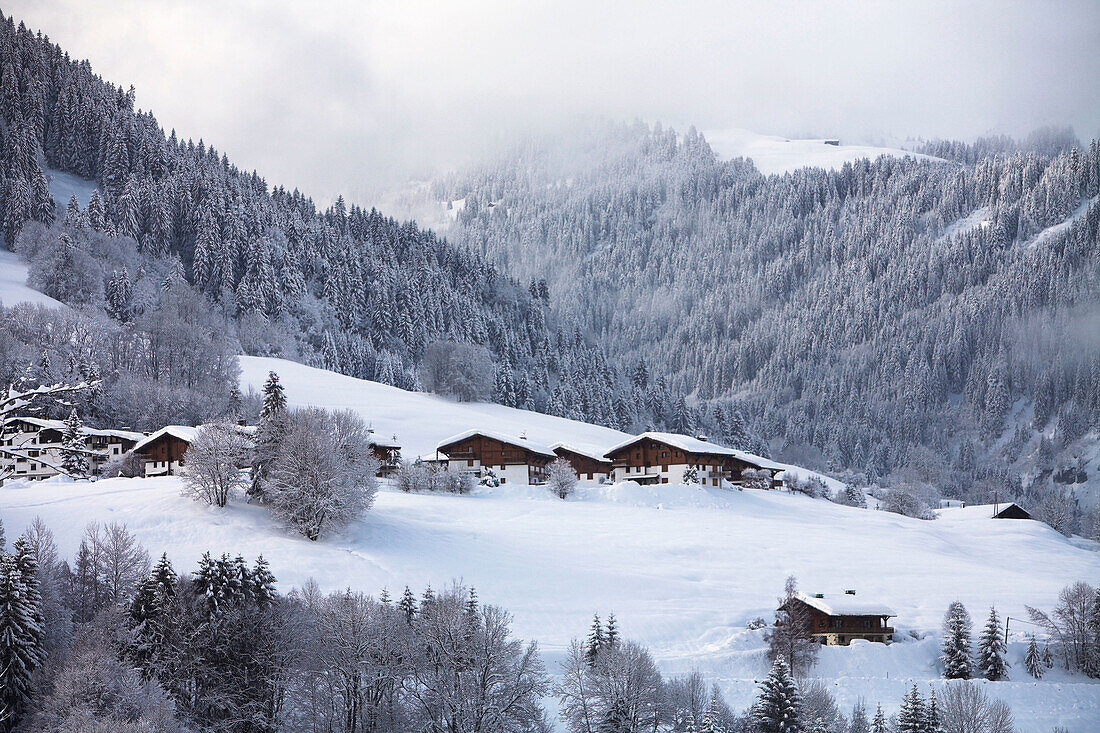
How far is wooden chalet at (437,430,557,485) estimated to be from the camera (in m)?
90.1

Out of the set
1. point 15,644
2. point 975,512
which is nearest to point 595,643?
point 15,644

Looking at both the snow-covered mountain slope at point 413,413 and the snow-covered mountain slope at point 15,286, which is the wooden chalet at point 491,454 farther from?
the snow-covered mountain slope at point 15,286

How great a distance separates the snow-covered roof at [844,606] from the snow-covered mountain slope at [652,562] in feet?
5.30

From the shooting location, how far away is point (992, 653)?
47.8 m

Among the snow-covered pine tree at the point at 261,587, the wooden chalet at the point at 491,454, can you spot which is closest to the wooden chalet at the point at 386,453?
the wooden chalet at the point at 491,454

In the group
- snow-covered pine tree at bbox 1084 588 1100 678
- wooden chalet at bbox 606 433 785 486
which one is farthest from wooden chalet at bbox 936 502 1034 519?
snow-covered pine tree at bbox 1084 588 1100 678

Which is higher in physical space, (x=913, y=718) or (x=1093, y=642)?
(x=1093, y=642)

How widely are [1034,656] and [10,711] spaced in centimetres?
4627

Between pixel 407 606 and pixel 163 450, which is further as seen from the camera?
pixel 163 450

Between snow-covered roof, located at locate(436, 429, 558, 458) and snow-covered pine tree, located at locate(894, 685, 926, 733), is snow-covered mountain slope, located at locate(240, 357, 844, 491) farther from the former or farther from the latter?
snow-covered pine tree, located at locate(894, 685, 926, 733)

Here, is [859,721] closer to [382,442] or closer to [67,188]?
[382,442]

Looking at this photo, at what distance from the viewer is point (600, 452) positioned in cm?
10250

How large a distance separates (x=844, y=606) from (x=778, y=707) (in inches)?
679

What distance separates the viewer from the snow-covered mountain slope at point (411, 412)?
99.9 m
